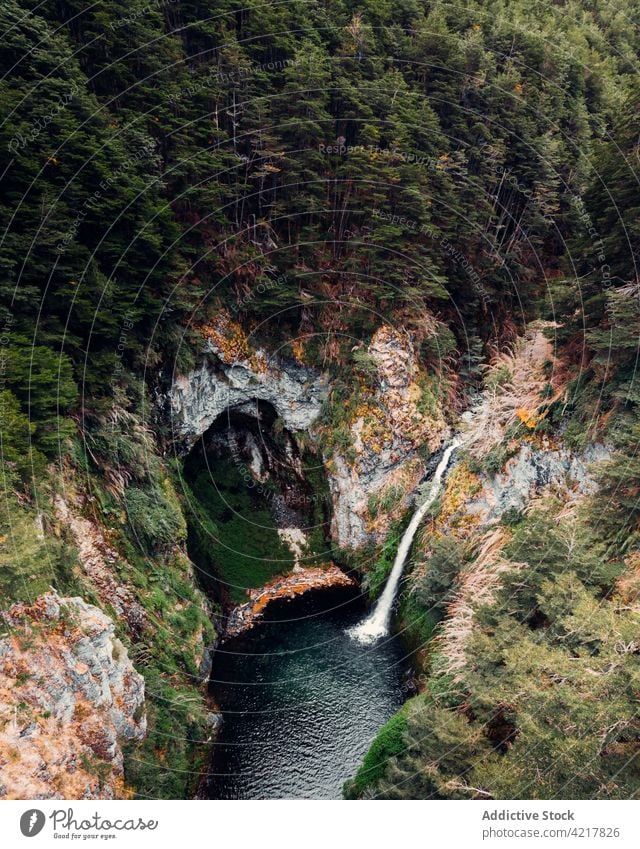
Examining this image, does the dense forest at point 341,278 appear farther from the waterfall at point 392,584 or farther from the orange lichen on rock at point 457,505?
the waterfall at point 392,584

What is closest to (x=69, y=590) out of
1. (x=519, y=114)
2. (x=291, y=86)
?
(x=291, y=86)

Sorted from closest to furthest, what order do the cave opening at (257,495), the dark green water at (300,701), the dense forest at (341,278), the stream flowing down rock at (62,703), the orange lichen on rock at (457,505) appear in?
the stream flowing down rock at (62,703) → the dense forest at (341,278) → the dark green water at (300,701) → the orange lichen on rock at (457,505) → the cave opening at (257,495)

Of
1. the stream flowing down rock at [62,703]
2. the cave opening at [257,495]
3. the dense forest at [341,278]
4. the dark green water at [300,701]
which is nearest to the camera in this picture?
the stream flowing down rock at [62,703]

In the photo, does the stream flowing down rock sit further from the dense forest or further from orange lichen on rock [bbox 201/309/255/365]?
orange lichen on rock [bbox 201/309/255/365]

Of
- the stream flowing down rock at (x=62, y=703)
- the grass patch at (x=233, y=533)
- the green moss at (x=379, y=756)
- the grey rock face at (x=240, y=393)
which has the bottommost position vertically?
the green moss at (x=379, y=756)

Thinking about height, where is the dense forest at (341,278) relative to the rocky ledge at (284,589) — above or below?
above

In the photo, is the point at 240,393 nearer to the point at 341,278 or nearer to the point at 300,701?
the point at 341,278

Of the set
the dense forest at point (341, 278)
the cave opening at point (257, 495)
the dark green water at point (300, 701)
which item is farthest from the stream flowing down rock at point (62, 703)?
the cave opening at point (257, 495)
